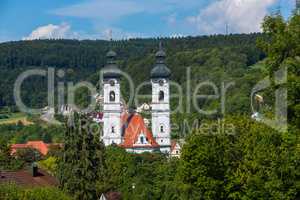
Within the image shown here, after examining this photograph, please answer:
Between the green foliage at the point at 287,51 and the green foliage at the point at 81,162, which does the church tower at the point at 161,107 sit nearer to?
the green foliage at the point at 81,162

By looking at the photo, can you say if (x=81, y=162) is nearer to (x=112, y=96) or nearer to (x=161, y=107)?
(x=112, y=96)

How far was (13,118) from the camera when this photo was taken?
170 m

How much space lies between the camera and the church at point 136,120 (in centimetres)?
11500

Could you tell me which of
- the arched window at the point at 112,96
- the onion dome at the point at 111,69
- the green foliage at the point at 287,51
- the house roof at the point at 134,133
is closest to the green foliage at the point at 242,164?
the green foliage at the point at 287,51

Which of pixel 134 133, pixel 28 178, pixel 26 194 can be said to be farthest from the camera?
pixel 134 133

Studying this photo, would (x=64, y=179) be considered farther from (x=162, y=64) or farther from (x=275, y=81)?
(x=162, y=64)

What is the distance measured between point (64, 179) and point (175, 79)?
11676 centimetres

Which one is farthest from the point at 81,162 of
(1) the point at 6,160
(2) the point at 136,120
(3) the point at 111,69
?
(2) the point at 136,120

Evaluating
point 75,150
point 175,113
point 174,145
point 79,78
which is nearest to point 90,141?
point 75,150

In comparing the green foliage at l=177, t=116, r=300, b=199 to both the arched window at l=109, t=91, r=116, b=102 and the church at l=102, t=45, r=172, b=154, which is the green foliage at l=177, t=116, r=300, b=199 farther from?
the arched window at l=109, t=91, r=116, b=102

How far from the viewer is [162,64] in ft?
391

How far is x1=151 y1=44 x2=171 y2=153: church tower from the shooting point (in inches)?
4606

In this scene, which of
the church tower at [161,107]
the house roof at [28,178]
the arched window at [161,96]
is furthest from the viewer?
the arched window at [161,96]

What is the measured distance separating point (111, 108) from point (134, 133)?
461 cm
